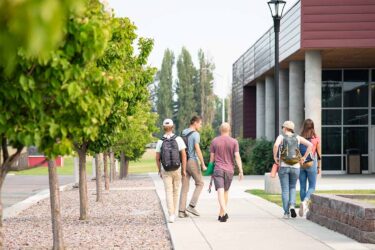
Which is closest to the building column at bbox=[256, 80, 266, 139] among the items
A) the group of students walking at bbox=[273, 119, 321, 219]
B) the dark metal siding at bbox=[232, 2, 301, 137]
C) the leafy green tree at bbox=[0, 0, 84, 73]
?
the dark metal siding at bbox=[232, 2, 301, 137]

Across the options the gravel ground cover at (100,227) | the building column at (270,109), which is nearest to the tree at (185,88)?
the building column at (270,109)

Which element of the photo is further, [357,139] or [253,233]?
[357,139]

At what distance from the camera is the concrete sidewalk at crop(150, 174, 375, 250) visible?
945cm

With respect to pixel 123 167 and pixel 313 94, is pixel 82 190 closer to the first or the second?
pixel 313 94

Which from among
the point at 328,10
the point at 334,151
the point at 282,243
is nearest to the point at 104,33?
the point at 282,243

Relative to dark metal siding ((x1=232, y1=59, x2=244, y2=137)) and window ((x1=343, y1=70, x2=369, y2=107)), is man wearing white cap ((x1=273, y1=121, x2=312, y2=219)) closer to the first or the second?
window ((x1=343, y1=70, x2=369, y2=107))

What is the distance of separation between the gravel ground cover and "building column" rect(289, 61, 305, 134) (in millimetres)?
17917

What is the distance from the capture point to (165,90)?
115 m

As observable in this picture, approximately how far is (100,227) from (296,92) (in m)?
24.3

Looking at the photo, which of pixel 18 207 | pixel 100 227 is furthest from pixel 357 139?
pixel 100 227

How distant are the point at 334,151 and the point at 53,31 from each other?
38.0 m

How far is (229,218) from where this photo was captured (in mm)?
13469

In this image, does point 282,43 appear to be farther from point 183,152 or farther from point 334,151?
point 183,152

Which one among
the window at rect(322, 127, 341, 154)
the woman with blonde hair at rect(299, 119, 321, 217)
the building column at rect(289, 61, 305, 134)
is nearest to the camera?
the woman with blonde hair at rect(299, 119, 321, 217)
